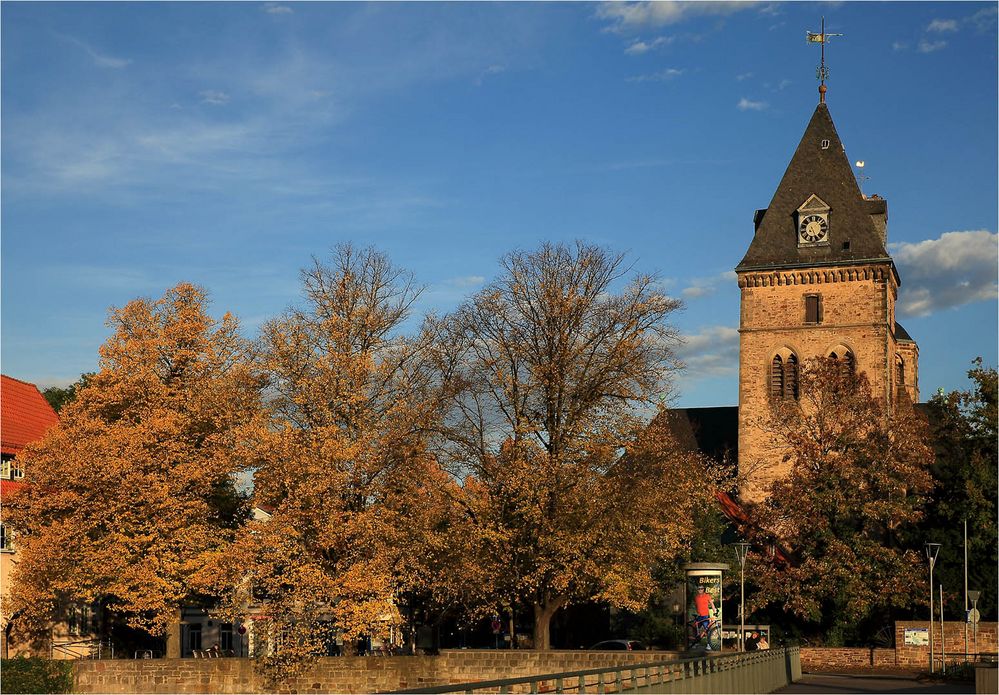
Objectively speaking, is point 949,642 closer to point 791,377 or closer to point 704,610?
point 704,610

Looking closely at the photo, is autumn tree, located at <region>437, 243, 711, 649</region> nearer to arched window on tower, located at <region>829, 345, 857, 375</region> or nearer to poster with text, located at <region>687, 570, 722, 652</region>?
poster with text, located at <region>687, 570, 722, 652</region>

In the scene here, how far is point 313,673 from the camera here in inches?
1355

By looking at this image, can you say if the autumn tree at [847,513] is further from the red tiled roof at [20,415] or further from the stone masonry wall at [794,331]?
the red tiled roof at [20,415]

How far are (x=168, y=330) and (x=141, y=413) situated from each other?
332 cm

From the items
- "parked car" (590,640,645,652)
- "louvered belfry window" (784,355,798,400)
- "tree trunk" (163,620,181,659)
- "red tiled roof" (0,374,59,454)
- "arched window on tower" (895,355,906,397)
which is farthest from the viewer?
"arched window on tower" (895,355,906,397)

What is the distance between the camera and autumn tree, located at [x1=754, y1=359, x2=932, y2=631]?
156ft

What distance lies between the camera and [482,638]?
61.2 m

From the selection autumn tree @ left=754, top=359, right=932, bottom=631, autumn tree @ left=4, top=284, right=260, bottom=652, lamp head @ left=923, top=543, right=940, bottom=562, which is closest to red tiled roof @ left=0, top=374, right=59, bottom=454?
autumn tree @ left=4, top=284, right=260, bottom=652

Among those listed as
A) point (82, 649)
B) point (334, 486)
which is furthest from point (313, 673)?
point (82, 649)

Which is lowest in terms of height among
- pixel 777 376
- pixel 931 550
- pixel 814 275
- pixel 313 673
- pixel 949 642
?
pixel 949 642

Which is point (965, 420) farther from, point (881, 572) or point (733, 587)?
point (733, 587)

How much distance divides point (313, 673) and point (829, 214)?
39.3 meters

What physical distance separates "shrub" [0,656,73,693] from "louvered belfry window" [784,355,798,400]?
38.2 metres

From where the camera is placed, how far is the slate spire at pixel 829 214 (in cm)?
6206
